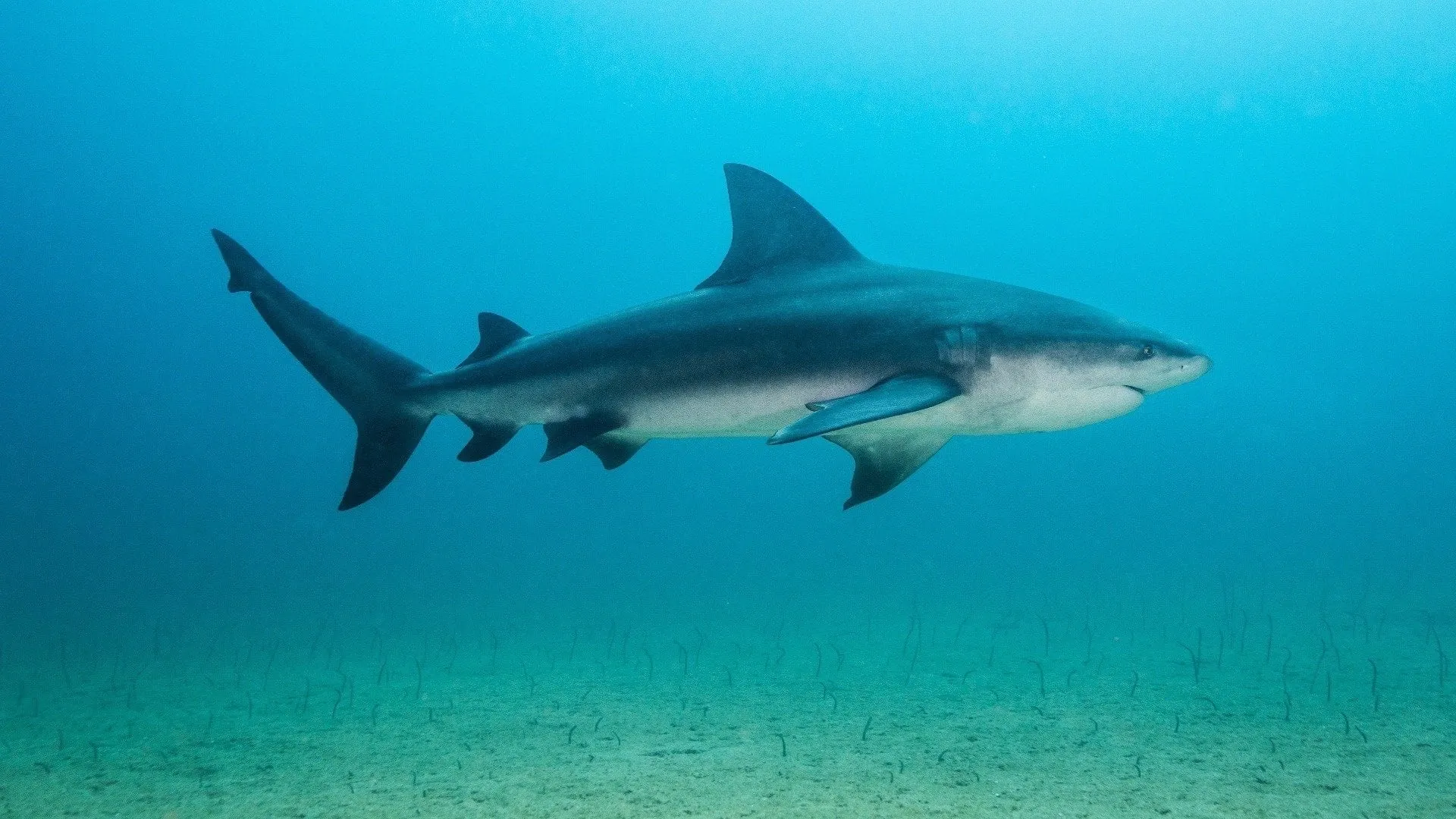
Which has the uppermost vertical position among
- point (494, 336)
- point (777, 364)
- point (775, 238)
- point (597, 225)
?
point (597, 225)

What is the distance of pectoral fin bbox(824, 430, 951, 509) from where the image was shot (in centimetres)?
554

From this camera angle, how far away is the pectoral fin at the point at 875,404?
12.7 feet

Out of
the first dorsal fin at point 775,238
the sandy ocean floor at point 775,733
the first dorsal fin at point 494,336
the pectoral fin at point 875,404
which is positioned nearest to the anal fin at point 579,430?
the first dorsal fin at point 494,336

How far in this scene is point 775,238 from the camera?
225 inches

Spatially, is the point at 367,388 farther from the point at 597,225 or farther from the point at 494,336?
the point at 597,225

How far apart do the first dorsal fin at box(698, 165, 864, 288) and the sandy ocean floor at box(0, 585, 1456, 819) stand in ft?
11.2

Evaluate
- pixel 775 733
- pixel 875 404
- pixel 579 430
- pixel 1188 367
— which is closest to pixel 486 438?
pixel 579 430

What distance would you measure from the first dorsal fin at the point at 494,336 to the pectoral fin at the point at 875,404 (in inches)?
96.5

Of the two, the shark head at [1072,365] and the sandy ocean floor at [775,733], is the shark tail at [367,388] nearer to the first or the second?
the sandy ocean floor at [775,733]

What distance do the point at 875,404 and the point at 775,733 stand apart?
306 cm

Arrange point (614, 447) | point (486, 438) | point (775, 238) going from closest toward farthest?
point (486, 438) → point (614, 447) → point (775, 238)

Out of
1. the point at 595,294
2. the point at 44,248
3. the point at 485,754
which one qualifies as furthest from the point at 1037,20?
the point at 44,248

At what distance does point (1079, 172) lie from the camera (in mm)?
96688

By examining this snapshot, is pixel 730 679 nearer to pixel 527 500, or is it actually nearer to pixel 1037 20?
pixel 1037 20
